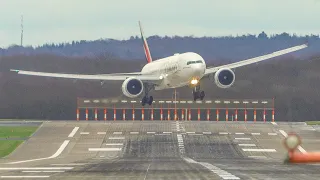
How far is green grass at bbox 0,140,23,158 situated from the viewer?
5202cm

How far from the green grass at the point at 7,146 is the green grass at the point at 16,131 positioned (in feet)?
13.1

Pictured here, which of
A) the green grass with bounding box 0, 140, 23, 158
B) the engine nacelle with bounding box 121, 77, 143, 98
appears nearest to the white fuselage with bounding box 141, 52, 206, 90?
the engine nacelle with bounding box 121, 77, 143, 98

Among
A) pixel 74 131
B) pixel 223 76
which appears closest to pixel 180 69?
pixel 223 76

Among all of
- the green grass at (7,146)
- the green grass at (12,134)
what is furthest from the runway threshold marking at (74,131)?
the green grass at (7,146)

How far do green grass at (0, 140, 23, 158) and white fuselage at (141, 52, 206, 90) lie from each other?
574 inches

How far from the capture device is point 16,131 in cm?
6550

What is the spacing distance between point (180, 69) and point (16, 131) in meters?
14.4

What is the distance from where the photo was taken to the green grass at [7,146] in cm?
5202

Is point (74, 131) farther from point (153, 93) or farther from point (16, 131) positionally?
point (153, 93)

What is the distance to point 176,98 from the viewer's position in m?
93.3

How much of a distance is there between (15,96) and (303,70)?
35.6 meters

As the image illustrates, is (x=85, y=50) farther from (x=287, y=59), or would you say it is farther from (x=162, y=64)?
(x=162, y=64)

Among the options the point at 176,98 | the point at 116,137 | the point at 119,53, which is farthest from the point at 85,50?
the point at 116,137

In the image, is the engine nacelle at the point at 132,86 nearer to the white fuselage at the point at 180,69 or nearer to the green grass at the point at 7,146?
the white fuselage at the point at 180,69
